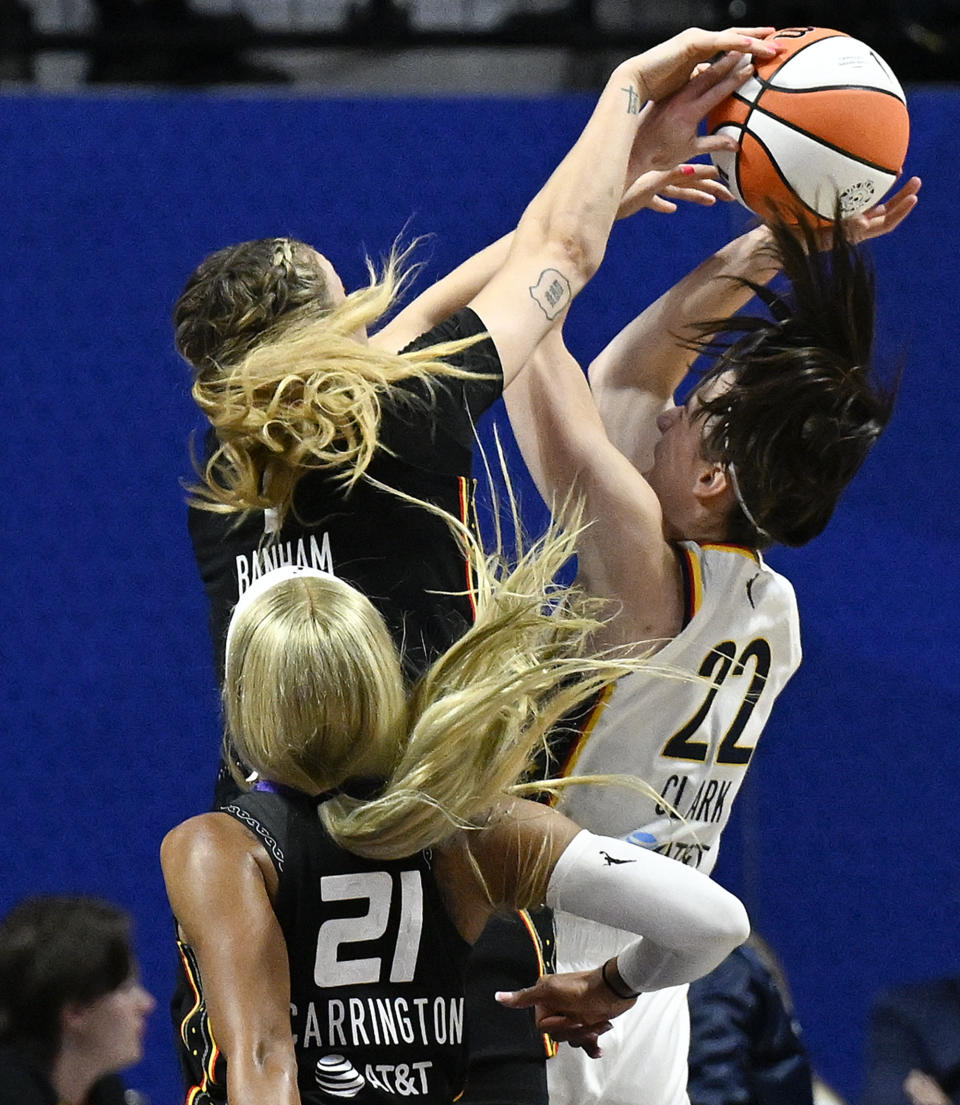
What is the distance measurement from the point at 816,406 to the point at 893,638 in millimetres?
1932

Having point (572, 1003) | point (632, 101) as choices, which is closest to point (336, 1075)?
point (572, 1003)

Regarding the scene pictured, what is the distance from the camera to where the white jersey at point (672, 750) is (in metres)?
2.25

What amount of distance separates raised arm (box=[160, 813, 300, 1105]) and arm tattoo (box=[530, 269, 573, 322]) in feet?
2.40

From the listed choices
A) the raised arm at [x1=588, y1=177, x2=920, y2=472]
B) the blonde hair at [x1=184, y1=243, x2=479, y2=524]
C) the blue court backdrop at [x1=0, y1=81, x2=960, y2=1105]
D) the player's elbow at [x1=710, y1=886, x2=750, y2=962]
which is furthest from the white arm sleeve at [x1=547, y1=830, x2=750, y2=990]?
the blue court backdrop at [x1=0, y1=81, x2=960, y2=1105]

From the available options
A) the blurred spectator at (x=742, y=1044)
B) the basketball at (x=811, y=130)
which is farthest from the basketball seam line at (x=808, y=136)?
the blurred spectator at (x=742, y=1044)

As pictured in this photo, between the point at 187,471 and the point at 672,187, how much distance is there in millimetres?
1599

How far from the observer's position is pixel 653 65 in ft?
7.20

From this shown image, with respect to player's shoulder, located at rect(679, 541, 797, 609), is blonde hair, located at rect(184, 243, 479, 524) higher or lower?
higher

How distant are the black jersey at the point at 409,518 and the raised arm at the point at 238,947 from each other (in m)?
0.32

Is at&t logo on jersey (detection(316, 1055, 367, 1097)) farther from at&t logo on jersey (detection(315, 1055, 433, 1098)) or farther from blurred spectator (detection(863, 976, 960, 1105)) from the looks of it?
blurred spectator (detection(863, 976, 960, 1105))

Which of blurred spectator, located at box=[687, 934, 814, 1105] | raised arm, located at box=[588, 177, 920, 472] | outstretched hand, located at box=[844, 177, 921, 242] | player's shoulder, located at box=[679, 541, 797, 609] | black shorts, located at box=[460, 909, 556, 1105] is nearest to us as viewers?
black shorts, located at box=[460, 909, 556, 1105]

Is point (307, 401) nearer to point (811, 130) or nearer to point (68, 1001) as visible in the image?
point (811, 130)

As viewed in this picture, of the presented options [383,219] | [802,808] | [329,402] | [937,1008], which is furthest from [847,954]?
[329,402]

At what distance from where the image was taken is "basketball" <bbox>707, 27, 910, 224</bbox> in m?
2.29
